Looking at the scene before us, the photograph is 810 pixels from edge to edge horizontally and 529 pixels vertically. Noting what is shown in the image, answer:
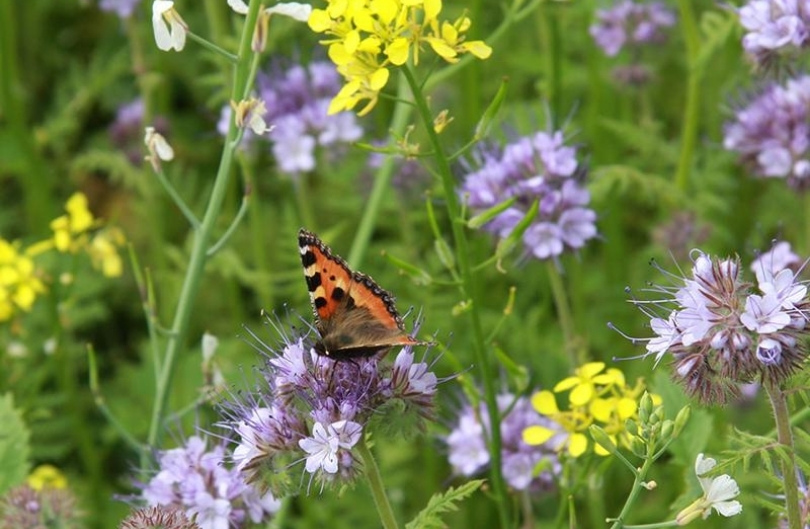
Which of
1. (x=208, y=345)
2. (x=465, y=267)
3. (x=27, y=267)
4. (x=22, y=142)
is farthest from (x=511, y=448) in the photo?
(x=22, y=142)

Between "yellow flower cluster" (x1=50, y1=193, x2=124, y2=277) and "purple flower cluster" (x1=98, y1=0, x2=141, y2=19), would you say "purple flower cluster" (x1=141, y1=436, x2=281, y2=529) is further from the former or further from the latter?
"purple flower cluster" (x1=98, y1=0, x2=141, y2=19)

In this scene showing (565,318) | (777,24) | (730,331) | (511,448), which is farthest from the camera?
(565,318)

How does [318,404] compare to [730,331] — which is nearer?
[730,331]

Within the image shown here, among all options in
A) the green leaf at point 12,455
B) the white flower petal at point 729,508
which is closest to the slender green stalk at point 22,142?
the green leaf at point 12,455

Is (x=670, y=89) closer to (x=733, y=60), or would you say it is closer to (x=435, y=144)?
(x=733, y=60)

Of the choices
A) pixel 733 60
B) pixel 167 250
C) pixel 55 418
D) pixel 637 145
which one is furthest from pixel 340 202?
pixel 733 60

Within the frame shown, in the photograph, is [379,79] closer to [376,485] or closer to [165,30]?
[165,30]
